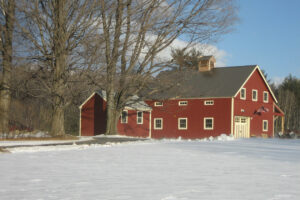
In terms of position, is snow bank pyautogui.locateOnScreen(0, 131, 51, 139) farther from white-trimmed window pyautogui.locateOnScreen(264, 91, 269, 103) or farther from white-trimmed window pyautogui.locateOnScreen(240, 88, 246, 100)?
white-trimmed window pyautogui.locateOnScreen(264, 91, 269, 103)

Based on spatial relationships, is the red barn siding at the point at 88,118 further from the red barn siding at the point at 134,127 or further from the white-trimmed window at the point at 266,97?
the white-trimmed window at the point at 266,97

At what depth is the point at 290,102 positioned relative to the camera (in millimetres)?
63156

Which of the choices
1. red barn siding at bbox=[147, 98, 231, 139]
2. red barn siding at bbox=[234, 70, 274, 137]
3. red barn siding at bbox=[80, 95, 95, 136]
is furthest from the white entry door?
red barn siding at bbox=[80, 95, 95, 136]

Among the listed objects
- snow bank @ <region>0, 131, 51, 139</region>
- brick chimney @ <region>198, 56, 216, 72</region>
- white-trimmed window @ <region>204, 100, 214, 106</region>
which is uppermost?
brick chimney @ <region>198, 56, 216, 72</region>

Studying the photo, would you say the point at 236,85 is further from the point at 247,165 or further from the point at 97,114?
the point at 247,165

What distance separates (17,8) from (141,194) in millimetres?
17343

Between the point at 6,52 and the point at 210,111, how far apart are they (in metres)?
20.3

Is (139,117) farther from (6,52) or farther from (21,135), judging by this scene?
(6,52)

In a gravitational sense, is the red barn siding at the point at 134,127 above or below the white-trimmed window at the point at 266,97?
below

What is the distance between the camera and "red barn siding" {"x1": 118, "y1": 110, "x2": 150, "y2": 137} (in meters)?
36.6

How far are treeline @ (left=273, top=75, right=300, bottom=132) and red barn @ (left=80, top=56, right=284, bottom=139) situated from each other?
24221 millimetres

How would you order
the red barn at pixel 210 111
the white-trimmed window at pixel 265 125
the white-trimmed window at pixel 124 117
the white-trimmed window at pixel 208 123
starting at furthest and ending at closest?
1. the white-trimmed window at pixel 265 125
2. the white-trimmed window at pixel 124 117
3. the white-trimmed window at pixel 208 123
4. the red barn at pixel 210 111

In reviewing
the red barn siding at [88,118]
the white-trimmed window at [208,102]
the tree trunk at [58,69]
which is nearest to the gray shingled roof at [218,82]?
the white-trimmed window at [208,102]

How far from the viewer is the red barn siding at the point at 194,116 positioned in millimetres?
35688
